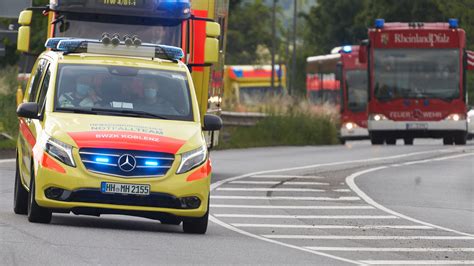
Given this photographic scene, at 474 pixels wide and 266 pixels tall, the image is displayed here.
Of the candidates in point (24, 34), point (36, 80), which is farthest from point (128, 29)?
point (36, 80)

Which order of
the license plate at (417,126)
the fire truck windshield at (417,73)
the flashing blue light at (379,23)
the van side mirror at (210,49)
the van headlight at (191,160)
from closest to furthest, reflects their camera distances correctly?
the van headlight at (191,160)
the van side mirror at (210,49)
the flashing blue light at (379,23)
the license plate at (417,126)
the fire truck windshield at (417,73)

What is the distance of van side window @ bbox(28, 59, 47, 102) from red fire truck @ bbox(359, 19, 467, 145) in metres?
26.1

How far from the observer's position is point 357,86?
51906 mm

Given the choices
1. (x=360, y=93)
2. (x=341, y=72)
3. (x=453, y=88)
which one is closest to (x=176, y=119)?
(x=453, y=88)

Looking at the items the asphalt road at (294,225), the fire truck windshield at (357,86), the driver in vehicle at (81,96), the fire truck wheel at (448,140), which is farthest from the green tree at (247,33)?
the driver in vehicle at (81,96)

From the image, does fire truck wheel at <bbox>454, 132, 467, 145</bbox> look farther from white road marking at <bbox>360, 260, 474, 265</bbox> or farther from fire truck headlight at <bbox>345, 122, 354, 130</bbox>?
white road marking at <bbox>360, 260, 474, 265</bbox>

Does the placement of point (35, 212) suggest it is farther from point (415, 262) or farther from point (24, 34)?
point (24, 34)

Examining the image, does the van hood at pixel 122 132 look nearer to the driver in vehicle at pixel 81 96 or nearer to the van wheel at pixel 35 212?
the driver in vehicle at pixel 81 96

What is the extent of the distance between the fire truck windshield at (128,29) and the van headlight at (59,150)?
26.4ft

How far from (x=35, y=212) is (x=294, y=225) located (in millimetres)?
3707

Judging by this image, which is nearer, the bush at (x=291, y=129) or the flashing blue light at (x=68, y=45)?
the flashing blue light at (x=68, y=45)

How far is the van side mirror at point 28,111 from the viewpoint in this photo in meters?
16.1

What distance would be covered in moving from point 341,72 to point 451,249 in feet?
105

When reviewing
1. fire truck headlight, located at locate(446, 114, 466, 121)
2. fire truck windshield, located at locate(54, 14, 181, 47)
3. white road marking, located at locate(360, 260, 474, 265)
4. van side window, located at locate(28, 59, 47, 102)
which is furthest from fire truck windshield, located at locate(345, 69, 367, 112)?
white road marking, located at locate(360, 260, 474, 265)
